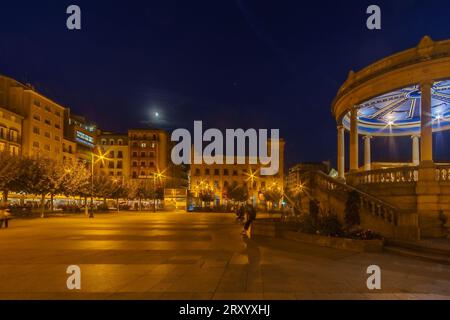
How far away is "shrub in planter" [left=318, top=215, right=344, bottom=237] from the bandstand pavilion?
8.38ft

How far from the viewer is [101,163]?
384ft

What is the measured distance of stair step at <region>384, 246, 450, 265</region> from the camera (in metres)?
10.9

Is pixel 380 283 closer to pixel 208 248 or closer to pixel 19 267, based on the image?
pixel 208 248

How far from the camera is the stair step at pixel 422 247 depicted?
459 inches

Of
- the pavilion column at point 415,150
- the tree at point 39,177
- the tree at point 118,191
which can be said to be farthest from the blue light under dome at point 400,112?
the tree at point 118,191

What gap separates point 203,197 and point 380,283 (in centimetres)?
7933

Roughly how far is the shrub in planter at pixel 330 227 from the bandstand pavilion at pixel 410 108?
2.55 m

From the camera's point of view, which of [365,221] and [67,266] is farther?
[365,221]

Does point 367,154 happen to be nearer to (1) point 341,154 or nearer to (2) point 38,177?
(1) point 341,154

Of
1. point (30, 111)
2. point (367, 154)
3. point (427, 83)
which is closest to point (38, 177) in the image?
point (367, 154)

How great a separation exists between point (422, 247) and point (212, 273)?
24.7 ft

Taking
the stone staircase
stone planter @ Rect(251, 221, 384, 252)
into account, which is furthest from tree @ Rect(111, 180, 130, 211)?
the stone staircase

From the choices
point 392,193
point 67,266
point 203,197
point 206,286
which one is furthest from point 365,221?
point 203,197

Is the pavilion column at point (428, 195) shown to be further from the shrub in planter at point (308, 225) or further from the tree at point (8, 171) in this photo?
the tree at point (8, 171)
